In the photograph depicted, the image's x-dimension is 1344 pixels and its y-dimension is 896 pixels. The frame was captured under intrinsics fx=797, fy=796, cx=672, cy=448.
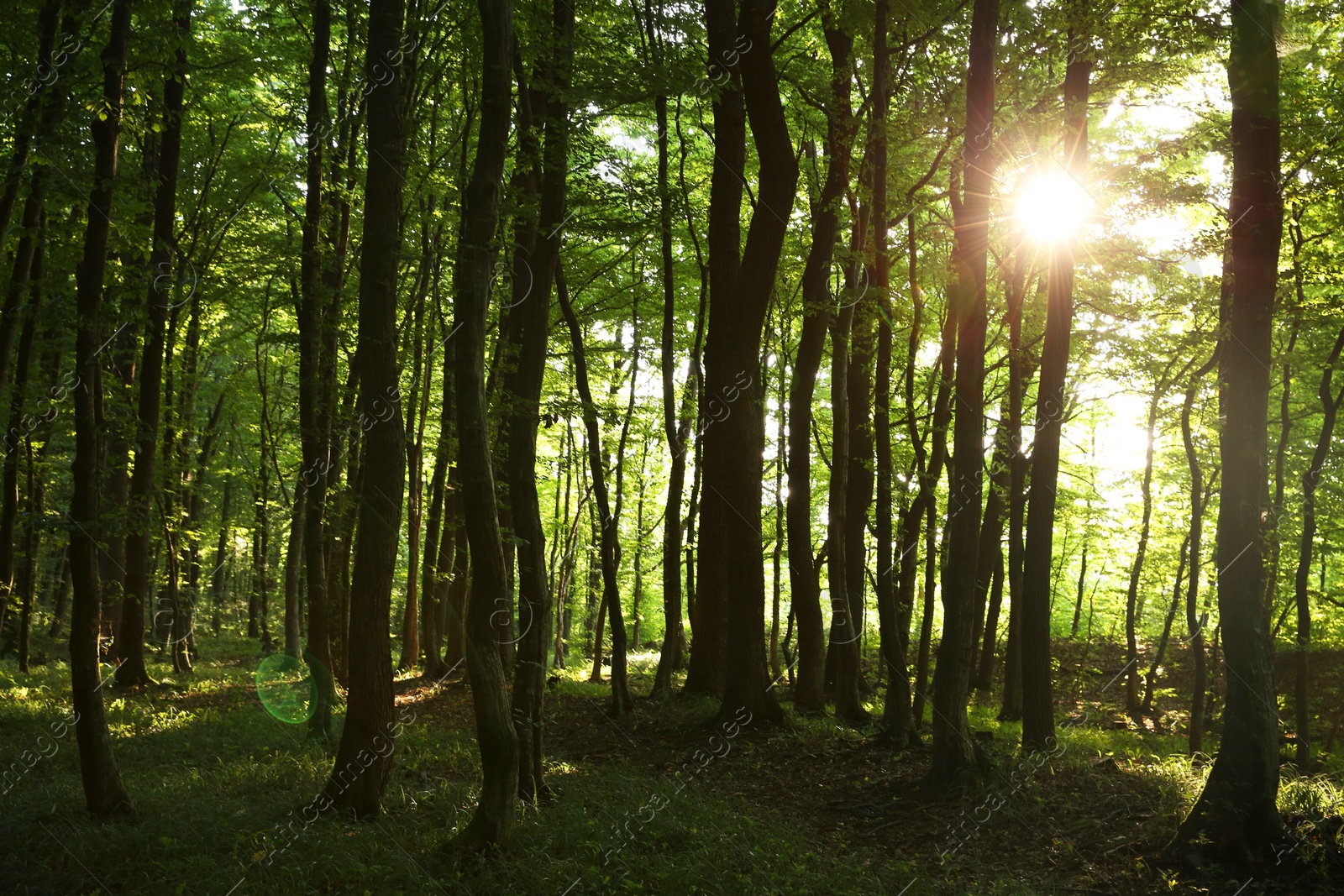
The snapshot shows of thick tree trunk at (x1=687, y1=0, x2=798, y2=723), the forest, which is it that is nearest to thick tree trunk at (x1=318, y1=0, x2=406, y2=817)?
the forest

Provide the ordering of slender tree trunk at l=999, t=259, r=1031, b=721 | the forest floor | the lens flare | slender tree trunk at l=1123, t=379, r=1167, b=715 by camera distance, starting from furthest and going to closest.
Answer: slender tree trunk at l=1123, t=379, r=1167, b=715
slender tree trunk at l=999, t=259, r=1031, b=721
the lens flare
the forest floor

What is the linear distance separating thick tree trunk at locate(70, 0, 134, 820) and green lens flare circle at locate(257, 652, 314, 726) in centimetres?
460

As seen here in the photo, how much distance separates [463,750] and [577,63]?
8166 mm

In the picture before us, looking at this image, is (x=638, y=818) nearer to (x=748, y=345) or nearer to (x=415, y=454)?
(x=748, y=345)

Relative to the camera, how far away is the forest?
6230mm

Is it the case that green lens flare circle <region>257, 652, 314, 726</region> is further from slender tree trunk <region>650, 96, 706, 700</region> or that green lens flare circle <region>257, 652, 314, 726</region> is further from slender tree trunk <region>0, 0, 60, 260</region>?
slender tree trunk <region>0, 0, 60, 260</region>

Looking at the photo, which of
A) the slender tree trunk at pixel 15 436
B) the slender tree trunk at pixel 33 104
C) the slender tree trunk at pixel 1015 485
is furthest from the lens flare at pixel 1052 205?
the slender tree trunk at pixel 15 436

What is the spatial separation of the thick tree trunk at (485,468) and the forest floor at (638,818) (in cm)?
45

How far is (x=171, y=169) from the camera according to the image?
515 inches

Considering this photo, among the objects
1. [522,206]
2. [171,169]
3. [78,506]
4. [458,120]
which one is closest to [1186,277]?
[522,206]

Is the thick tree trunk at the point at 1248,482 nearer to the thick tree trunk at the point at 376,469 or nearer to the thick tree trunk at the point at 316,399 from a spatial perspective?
the thick tree trunk at the point at 376,469

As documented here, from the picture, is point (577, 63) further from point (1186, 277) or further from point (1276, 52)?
point (1186, 277)

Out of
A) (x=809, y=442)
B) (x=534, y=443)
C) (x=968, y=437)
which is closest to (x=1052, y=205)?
(x=809, y=442)

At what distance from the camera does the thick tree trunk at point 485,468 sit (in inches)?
234
